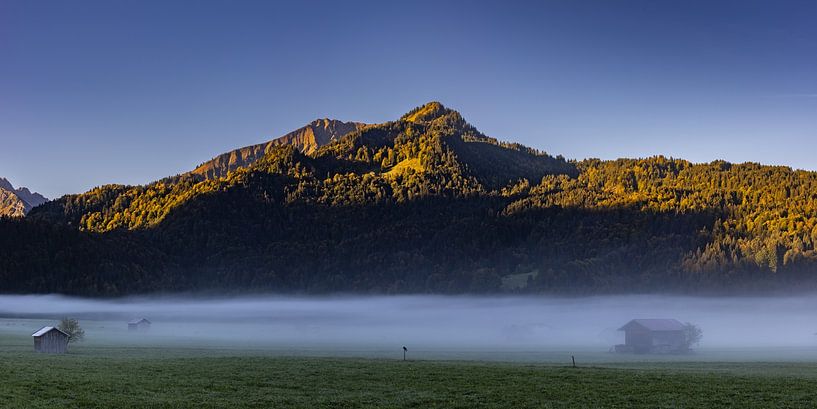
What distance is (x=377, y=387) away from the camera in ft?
155

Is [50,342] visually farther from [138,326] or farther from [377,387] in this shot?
[138,326]

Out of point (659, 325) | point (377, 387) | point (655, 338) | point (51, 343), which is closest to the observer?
point (377, 387)

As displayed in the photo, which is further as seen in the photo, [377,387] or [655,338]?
[655,338]

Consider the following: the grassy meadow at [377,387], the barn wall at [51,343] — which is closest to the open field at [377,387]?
the grassy meadow at [377,387]

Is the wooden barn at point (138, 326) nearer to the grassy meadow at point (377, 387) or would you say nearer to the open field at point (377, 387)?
the grassy meadow at point (377, 387)

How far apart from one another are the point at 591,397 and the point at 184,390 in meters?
24.6

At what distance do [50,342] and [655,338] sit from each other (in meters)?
95.8

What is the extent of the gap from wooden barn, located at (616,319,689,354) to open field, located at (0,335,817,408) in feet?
230

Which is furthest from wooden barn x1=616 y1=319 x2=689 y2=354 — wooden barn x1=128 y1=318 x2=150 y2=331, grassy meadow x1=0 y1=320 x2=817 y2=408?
wooden barn x1=128 y1=318 x2=150 y2=331

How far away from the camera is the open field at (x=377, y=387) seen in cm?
4028

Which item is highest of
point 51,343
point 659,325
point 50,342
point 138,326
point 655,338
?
point 659,325

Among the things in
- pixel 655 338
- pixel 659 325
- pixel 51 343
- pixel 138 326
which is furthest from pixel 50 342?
pixel 138 326

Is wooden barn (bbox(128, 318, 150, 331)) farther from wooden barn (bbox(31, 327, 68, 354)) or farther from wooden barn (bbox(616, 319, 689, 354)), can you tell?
wooden barn (bbox(616, 319, 689, 354))

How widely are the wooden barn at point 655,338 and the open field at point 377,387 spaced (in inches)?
2763
